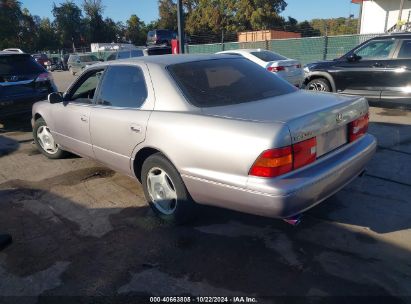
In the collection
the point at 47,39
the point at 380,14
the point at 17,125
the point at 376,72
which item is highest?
the point at 380,14

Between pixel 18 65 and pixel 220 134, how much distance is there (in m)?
6.64

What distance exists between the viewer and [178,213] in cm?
351

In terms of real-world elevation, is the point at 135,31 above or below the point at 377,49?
above

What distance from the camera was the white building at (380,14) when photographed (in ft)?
86.6

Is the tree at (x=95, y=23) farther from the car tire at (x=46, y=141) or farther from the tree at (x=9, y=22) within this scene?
the car tire at (x=46, y=141)

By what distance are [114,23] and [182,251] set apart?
76.2 m

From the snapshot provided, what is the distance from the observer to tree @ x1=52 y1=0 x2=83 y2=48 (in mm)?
65750

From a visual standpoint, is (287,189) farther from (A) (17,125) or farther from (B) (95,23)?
(B) (95,23)

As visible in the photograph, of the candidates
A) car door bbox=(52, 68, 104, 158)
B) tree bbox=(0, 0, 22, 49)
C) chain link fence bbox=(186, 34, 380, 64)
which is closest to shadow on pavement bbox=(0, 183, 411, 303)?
car door bbox=(52, 68, 104, 158)

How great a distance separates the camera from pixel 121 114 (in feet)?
12.9

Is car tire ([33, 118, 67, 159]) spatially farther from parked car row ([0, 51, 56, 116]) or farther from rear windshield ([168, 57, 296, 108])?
rear windshield ([168, 57, 296, 108])

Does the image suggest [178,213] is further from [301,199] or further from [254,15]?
[254,15]

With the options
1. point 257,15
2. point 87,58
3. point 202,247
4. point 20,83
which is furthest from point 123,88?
point 257,15

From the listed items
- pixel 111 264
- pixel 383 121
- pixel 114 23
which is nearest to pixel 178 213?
pixel 111 264
